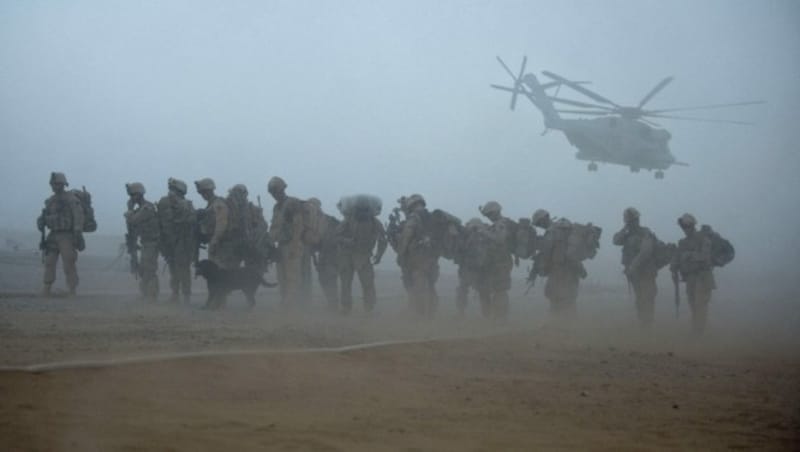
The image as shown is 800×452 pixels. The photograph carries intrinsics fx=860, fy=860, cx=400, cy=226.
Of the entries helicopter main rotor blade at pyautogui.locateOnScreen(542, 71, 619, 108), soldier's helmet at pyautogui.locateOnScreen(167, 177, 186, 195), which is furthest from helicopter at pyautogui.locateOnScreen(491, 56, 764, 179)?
soldier's helmet at pyautogui.locateOnScreen(167, 177, 186, 195)

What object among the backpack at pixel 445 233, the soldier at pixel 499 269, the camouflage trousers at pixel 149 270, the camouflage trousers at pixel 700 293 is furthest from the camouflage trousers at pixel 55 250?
the camouflage trousers at pixel 700 293

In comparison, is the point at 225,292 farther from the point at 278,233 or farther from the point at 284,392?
the point at 284,392

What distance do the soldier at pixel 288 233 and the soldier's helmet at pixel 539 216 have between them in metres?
4.46

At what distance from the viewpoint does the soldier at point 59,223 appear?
15.9 meters

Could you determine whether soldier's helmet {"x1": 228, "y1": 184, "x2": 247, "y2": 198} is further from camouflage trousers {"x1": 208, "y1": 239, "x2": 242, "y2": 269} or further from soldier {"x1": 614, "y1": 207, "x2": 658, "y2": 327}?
soldier {"x1": 614, "y1": 207, "x2": 658, "y2": 327}

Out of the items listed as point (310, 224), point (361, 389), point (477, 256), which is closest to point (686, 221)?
point (477, 256)

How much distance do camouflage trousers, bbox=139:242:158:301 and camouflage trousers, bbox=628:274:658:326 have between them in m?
8.81

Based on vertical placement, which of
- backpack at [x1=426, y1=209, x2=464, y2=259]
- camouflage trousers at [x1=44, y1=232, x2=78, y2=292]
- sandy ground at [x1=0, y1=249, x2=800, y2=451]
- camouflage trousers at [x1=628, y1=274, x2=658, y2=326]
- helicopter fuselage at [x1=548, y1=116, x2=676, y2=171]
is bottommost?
sandy ground at [x1=0, y1=249, x2=800, y2=451]

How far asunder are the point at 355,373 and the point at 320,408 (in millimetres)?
1551

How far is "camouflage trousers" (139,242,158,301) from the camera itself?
1598 cm

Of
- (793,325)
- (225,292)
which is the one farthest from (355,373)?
(793,325)

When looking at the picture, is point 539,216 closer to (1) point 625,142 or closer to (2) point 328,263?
(2) point 328,263

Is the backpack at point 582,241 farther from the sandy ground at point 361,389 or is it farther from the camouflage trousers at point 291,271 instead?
the camouflage trousers at point 291,271

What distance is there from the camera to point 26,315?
12.1 metres
